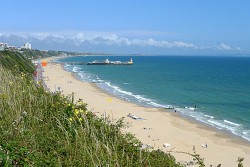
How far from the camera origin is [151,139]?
900 inches

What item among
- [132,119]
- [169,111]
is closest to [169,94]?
[169,111]

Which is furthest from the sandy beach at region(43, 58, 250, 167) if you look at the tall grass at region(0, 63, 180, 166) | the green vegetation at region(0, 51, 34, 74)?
the tall grass at region(0, 63, 180, 166)

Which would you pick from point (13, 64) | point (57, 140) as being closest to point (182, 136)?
point (57, 140)

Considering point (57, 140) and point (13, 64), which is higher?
point (57, 140)

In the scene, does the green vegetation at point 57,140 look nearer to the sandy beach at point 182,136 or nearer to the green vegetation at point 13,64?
the sandy beach at point 182,136

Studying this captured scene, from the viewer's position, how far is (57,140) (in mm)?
7312

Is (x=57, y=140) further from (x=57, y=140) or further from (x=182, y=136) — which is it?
(x=182, y=136)

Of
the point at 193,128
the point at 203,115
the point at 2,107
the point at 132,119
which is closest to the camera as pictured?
the point at 2,107

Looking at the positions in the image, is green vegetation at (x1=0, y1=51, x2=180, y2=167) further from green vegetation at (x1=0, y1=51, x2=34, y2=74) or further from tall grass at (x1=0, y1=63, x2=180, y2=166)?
green vegetation at (x1=0, y1=51, x2=34, y2=74)

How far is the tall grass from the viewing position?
234 inches

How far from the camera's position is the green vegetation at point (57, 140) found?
19.5 feet

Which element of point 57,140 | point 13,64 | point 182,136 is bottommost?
point 182,136

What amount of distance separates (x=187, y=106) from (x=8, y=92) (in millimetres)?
30499

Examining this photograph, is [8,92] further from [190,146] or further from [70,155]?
[190,146]
